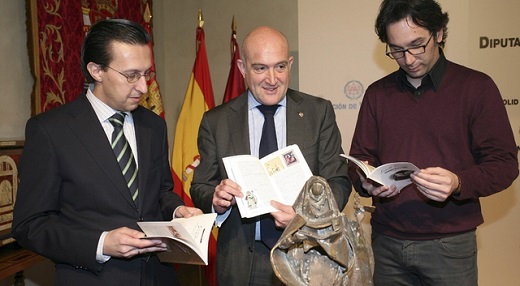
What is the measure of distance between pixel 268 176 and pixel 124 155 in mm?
558

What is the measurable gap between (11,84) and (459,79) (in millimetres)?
2450

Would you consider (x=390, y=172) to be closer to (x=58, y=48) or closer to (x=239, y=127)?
(x=239, y=127)

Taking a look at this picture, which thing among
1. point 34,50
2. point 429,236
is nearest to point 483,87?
point 429,236

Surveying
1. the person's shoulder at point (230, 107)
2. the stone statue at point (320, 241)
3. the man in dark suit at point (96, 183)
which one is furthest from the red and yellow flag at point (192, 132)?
the stone statue at point (320, 241)

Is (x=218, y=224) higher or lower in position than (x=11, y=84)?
lower

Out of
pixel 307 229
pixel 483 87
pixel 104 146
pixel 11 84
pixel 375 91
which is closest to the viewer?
pixel 307 229

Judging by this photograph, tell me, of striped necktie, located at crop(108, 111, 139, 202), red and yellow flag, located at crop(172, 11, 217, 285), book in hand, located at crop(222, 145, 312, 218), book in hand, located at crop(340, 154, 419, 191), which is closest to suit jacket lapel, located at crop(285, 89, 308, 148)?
book in hand, located at crop(222, 145, 312, 218)

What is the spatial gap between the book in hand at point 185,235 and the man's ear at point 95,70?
0.60 meters

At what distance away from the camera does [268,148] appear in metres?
2.08

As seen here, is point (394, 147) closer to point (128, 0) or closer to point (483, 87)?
point (483, 87)

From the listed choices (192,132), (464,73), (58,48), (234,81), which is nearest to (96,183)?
(464,73)

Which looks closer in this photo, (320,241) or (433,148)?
(320,241)

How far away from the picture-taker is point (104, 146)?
178 cm

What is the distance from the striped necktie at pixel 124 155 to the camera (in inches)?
71.7
